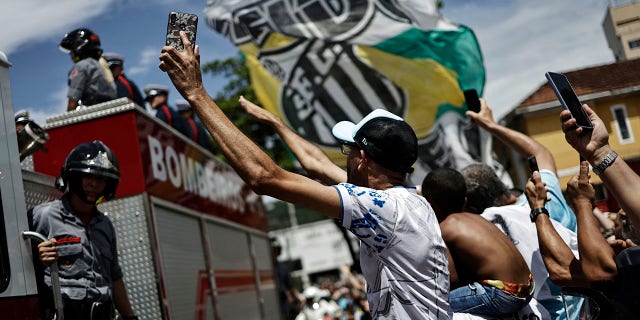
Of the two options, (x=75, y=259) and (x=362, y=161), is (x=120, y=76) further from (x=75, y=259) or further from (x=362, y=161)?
(x=362, y=161)

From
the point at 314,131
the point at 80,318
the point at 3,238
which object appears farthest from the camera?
the point at 314,131

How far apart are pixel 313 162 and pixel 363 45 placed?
6932 mm

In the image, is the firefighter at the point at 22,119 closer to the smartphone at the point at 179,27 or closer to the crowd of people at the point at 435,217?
the crowd of people at the point at 435,217

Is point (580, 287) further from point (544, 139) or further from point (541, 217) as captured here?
point (544, 139)

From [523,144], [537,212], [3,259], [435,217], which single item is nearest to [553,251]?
[537,212]

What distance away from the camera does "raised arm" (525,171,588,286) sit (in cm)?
378

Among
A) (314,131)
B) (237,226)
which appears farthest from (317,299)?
(237,226)

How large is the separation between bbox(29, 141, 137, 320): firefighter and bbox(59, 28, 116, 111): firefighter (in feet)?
5.85

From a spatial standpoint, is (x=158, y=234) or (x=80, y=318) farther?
(x=158, y=234)

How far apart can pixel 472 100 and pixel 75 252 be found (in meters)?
2.98

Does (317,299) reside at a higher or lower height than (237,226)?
lower

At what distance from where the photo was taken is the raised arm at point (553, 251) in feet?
12.4

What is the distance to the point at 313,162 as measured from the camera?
4.52 metres

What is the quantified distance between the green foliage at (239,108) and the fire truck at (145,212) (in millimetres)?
25168
